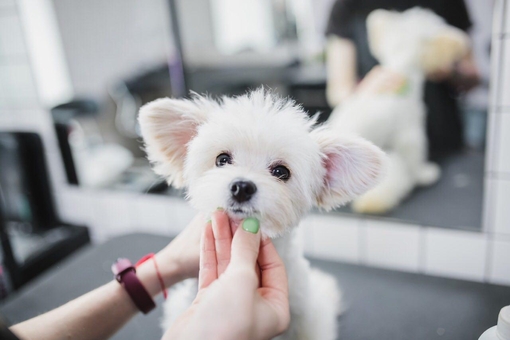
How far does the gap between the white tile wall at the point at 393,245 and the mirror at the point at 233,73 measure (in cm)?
4

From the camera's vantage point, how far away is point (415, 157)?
117 cm

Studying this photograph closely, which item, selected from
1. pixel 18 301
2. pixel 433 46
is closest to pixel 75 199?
pixel 18 301

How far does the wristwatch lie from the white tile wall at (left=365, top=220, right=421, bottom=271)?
2.54 ft

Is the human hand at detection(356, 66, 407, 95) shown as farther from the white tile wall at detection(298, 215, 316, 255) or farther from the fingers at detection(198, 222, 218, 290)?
the fingers at detection(198, 222, 218, 290)

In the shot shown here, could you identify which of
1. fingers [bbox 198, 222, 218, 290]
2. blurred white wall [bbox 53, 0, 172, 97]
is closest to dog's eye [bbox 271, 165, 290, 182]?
fingers [bbox 198, 222, 218, 290]

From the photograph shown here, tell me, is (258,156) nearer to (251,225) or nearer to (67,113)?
(251,225)

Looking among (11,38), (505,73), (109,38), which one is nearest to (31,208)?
(11,38)

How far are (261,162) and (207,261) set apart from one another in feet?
0.47

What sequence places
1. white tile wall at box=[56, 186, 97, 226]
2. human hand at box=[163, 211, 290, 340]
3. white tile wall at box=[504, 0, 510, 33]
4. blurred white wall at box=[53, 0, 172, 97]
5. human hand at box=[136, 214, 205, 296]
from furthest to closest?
1. white tile wall at box=[56, 186, 97, 226]
2. blurred white wall at box=[53, 0, 172, 97]
3. white tile wall at box=[504, 0, 510, 33]
4. human hand at box=[136, 214, 205, 296]
5. human hand at box=[163, 211, 290, 340]

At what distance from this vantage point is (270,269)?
52 centimetres

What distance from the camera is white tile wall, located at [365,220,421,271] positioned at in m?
1.21

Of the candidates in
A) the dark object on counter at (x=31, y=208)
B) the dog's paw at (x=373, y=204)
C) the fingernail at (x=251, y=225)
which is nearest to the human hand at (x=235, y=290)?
the fingernail at (x=251, y=225)

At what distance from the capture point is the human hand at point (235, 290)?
42 cm

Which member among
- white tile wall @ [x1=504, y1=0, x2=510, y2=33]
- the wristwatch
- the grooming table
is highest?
white tile wall @ [x1=504, y1=0, x2=510, y2=33]
